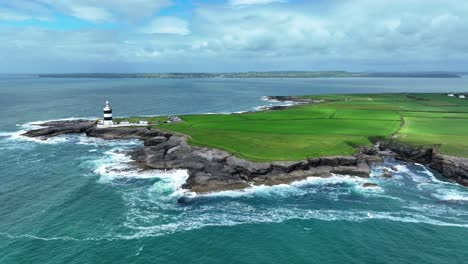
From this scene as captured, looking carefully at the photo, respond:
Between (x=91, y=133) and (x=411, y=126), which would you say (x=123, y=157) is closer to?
(x=91, y=133)

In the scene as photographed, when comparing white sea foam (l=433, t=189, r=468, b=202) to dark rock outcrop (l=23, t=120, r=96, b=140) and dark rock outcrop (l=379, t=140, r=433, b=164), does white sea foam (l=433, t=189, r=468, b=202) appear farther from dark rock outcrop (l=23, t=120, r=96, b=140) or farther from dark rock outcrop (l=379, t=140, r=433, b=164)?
dark rock outcrop (l=23, t=120, r=96, b=140)

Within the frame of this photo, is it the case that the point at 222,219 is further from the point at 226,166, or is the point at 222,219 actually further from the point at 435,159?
the point at 435,159

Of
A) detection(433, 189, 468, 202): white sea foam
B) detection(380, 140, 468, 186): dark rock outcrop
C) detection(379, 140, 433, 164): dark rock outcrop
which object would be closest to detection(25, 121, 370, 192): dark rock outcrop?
detection(433, 189, 468, 202): white sea foam

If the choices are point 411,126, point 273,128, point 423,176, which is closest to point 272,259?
point 423,176

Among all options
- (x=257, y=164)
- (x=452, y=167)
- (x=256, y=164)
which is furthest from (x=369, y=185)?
(x=256, y=164)

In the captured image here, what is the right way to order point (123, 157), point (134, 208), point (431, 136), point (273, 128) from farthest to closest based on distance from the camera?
1. point (273, 128)
2. point (431, 136)
3. point (123, 157)
4. point (134, 208)

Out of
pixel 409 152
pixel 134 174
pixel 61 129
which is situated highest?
pixel 61 129

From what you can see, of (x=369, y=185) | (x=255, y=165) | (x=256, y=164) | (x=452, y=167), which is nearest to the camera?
(x=369, y=185)
